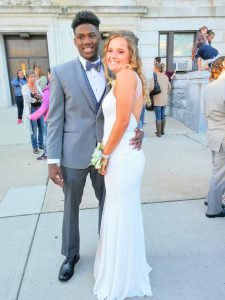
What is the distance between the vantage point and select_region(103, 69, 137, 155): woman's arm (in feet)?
5.80

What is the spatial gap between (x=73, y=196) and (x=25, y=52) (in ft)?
39.4

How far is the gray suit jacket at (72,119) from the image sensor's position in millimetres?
2049

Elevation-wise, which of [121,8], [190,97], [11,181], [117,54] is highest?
[121,8]

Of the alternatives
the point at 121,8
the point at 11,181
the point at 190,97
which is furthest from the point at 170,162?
the point at 121,8

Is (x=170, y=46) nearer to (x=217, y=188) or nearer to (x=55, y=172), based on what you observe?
(x=217, y=188)

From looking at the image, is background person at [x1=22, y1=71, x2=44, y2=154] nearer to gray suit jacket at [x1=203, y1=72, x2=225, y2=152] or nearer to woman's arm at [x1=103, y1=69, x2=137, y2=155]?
gray suit jacket at [x1=203, y1=72, x2=225, y2=152]

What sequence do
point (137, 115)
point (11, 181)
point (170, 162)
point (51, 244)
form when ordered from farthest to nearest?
point (170, 162) → point (11, 181) → point (51, 244) → point (137, 115)

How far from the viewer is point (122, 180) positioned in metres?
1.94

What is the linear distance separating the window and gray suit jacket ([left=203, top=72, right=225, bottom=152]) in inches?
435

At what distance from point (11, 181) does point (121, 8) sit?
32.5 ft

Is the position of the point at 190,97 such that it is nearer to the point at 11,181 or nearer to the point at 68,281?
the point at 11,181

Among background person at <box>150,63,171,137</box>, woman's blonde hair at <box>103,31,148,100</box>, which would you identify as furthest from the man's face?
background person at <box>150,63,171,137</box>

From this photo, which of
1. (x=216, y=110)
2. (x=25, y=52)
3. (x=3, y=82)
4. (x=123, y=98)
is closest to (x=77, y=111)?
(x=123, y=98)

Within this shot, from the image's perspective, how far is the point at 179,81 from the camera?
9.17m
